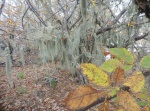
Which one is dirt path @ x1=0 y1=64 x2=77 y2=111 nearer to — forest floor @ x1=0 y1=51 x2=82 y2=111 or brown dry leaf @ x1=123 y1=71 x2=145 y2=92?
forest floor @ x1=0 y1=51 x2=82 y2=111

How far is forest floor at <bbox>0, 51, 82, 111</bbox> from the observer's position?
4.41 meters

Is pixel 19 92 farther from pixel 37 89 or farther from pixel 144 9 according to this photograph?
pixel 144 9

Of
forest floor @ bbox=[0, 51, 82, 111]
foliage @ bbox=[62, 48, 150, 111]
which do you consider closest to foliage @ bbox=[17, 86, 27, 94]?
forest floor @ bbox=[0, 51, 82, 111]

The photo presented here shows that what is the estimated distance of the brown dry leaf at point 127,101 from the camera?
0.41m

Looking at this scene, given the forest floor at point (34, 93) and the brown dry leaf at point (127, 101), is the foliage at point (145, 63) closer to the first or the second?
the brown dry leaf at point (127, 101)

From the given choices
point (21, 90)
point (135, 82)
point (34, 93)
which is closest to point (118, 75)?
point (135, 82)

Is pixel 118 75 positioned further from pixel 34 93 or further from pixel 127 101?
pixel 34 93

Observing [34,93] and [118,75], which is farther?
[34,93]

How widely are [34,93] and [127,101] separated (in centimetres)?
488

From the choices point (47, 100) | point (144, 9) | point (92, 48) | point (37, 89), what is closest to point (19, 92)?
point (37, 89)

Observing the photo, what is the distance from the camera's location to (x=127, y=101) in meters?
0.42

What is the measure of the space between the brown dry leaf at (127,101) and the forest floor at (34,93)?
3.63 meters

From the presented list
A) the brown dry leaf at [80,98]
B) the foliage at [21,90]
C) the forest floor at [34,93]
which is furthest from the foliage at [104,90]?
the foliage at [21,90]

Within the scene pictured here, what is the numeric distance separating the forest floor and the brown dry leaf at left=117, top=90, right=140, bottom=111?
363 centimetres
